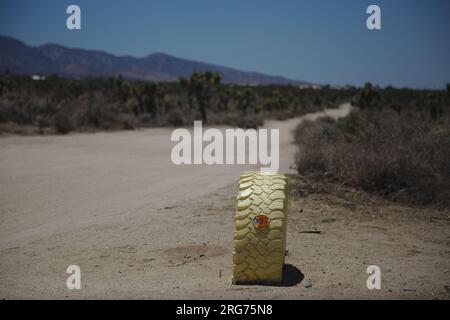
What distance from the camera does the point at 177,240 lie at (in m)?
7.13

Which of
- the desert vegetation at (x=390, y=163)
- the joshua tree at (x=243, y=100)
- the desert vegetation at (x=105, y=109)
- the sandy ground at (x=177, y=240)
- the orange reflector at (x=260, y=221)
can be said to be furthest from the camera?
the joshua tree at (x=243, y=100)

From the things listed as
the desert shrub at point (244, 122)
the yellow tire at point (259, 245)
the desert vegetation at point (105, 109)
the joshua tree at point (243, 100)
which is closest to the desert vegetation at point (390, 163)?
the yellow tire at point (259, 245)

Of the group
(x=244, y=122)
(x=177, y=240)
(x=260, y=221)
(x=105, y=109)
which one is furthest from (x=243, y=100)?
(x=260, y=221)

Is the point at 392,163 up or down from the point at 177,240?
up

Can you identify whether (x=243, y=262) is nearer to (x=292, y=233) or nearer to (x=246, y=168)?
(x=292, y=233)

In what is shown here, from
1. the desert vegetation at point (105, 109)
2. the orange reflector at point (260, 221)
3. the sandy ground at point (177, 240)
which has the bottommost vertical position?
the sandy ground at point (177, 240)

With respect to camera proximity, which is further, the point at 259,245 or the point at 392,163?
the point at 392,163

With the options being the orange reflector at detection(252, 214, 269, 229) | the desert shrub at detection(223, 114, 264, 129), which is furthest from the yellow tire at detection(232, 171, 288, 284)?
the desert shrub at detection(223, 114, 264, 129)

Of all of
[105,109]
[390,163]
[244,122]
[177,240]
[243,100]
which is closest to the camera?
[177,240]

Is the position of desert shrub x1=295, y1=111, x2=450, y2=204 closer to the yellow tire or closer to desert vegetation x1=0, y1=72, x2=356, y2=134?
the yellow tire

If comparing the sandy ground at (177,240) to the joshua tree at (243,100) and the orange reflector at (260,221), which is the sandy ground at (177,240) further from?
the joshua tree at (243,100)

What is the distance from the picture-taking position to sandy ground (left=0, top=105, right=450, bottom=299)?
5.25m

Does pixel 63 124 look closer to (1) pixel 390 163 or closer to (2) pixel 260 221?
(1) pixel 390 163

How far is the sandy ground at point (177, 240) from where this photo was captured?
5246 mm
